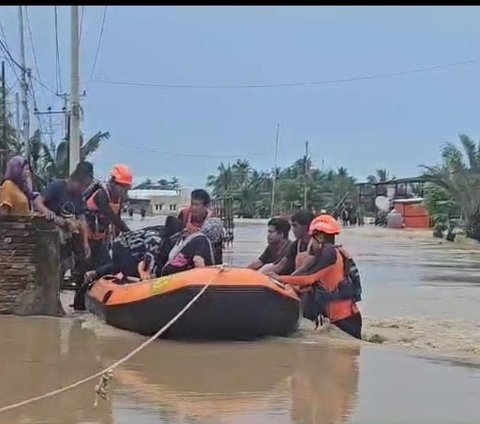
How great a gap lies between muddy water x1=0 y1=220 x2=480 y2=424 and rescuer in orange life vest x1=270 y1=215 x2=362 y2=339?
16cm

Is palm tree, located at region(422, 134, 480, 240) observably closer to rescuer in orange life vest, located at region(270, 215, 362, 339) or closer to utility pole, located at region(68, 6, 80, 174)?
utility pole, located at region(68, 6, 80, 174)

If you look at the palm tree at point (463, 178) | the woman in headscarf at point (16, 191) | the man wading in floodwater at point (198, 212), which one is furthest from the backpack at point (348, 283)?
the palm tree at point (463, 178)

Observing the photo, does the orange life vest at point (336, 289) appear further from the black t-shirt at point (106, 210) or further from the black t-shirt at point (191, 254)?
the black t-shirt at point (106, 210)

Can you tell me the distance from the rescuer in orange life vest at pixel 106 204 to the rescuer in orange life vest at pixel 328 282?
216 centimetres

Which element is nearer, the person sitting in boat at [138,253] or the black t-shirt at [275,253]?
the person sitting in boat at [138,253]

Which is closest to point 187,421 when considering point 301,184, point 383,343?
point 383,343

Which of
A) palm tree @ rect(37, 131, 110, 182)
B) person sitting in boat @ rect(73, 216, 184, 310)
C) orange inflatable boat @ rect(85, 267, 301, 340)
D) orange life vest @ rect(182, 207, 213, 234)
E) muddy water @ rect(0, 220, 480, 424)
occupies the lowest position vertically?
muddy water @ rect(0, 220, 480, 424)

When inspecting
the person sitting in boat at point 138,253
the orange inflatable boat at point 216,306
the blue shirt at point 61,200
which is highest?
the blue shirt at point 61,200

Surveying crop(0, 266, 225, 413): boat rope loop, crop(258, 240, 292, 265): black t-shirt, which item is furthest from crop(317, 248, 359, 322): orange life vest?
crop(258, 240, 292, 265): black t-shirt

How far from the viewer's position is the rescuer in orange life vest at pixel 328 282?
30.7 feet

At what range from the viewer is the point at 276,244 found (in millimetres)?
10797

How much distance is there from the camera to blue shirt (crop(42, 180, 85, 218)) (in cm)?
1120

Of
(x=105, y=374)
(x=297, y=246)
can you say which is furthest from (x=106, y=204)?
(x=105, y=374)

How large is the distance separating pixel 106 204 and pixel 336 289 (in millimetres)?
2774
